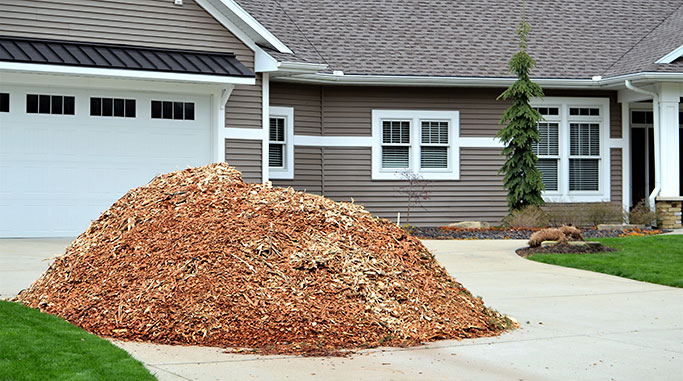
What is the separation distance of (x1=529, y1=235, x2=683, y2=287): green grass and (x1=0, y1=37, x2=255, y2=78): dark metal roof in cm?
655

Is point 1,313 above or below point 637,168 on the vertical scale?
below

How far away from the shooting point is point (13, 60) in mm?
14109

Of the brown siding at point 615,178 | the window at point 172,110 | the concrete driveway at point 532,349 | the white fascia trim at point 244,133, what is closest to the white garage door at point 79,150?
the window at point 172,110

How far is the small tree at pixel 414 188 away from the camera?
19656 millimetres

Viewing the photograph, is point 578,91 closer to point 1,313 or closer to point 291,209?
point 291,209

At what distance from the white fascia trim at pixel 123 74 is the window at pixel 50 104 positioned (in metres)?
0.82

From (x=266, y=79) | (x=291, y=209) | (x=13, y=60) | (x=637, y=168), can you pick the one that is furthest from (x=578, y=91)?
(x=291, y=209)

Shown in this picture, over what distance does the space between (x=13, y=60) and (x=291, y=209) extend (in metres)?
7.79

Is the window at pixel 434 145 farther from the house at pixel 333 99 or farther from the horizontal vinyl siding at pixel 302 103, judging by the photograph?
the horizontal vinyl siding at pixel 302 103

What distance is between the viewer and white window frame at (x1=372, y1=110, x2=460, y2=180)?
774 inches

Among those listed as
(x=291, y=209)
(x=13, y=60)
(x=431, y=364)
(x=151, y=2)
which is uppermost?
(x=151, y=2)

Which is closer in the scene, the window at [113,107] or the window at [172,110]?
the window at [113,107]

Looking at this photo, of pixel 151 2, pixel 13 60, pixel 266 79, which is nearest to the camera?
pixel 13 60

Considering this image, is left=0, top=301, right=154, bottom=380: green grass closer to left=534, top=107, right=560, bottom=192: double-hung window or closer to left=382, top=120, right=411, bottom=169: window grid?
left=382, top=120, right=411, bottom=169: window grid
